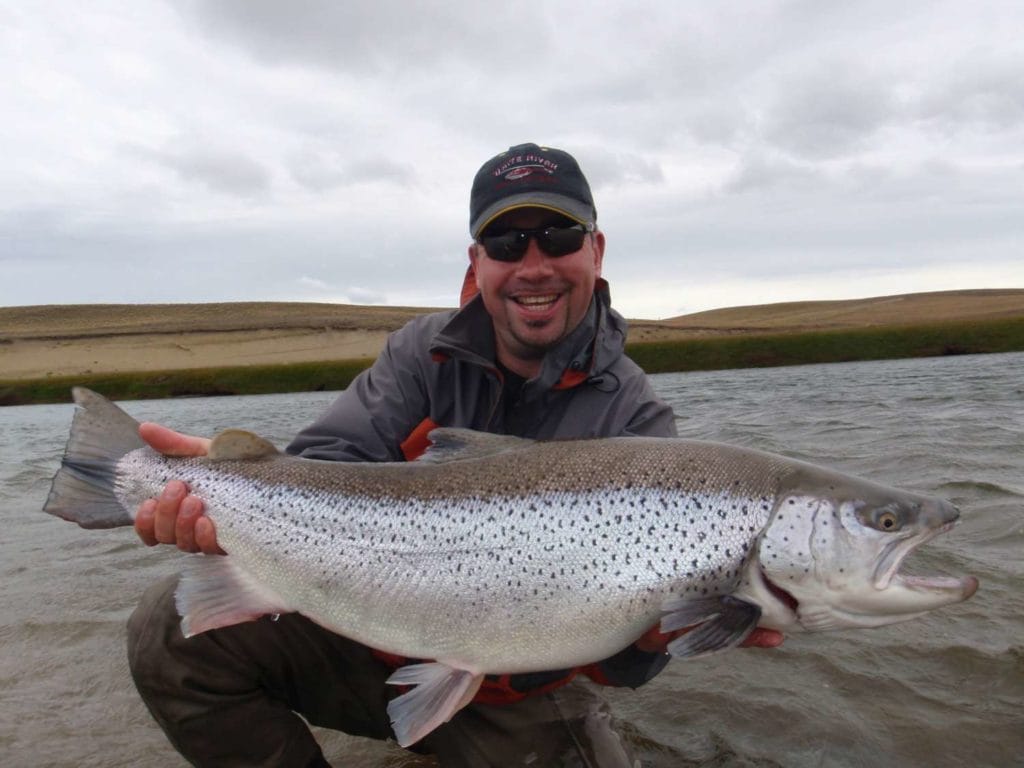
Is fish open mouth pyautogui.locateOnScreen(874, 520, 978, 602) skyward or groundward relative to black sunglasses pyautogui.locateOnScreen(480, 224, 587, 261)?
groundward

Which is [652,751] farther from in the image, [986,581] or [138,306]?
[138,306]

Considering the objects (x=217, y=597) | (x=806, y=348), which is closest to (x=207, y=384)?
(x=806, y=348)

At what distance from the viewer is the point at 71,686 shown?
4.02 meters

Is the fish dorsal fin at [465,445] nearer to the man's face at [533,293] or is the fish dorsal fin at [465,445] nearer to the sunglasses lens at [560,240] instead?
the man's face at [533,293]

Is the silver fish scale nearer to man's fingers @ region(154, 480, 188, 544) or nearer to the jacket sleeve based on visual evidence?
man's fingers @ region(154, 480, 188, 544)

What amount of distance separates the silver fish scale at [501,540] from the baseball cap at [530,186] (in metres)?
1.18

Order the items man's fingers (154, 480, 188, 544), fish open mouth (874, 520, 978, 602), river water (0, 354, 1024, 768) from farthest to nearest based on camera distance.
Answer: river water (0, 354, 1024, 768) → man's fingers (154, 480, 188, 544) → fish open mouth (874, 520, 978, 602)

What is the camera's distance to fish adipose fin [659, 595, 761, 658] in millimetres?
2572

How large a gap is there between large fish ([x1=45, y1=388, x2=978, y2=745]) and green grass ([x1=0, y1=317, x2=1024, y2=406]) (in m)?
28.7

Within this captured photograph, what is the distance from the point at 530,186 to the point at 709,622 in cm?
203

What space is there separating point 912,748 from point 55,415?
25.5m

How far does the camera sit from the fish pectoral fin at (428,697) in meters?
2.67

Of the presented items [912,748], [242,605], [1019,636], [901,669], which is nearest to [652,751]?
[912,748]

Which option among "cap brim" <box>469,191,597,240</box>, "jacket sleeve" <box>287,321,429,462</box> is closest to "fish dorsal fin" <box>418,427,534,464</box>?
"jacket sleeve" <box>287,321,429,462</box>
